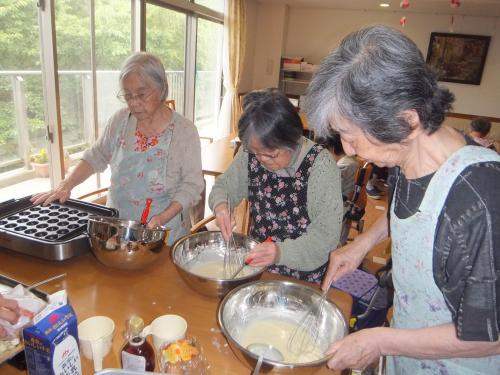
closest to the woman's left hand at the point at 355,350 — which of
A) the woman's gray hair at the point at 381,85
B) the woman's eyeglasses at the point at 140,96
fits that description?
the woman's gray hair at the point at 381,85

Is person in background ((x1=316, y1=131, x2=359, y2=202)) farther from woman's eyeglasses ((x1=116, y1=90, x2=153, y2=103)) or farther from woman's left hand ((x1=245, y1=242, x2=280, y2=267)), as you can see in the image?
woman's left hand ((x1=245, y1=242, x2=280, y2=267))

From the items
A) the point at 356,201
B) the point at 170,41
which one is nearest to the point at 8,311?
the point at 356,201

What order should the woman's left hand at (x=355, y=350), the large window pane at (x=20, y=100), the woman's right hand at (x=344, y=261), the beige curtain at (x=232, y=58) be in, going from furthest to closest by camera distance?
the beige curtain at (x=232, y=58)
the large window pane at (x=20, y=100)
the woman's right hand at (x=344, y=261)
the woman's left hand at (x=355, y=350)

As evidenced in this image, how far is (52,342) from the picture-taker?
64 centimetres

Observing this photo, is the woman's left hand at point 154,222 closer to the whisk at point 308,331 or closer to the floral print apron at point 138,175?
the floral print apron at point 138,175

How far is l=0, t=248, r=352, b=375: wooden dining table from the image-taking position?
2.76 feet

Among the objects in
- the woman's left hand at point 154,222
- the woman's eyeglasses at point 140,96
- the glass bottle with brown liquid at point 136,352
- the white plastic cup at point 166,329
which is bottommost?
the white plastic cup at point 166,329

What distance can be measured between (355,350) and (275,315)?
31 centimetres

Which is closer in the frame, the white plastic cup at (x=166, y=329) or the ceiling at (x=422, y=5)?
the white plastic cup at (x=166, y=329)

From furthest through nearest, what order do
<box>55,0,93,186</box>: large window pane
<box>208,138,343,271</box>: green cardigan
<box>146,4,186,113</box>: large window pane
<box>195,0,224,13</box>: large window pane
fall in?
<box>195,0,224,13</box>: large window pane → <box>146,4,186,113</box>: large window pane → <box>55,0,93,186</box>: large window pane → <box>208,138,343,271</box>: green cardigan

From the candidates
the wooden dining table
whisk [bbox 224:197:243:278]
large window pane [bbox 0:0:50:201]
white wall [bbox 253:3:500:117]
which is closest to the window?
large window pane [bbox 0:0:50:201]

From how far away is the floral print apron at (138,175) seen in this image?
1515 mm

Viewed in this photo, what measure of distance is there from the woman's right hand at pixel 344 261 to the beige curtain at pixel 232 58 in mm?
4755

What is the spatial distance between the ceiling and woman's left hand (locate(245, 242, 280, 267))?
5.31 m
